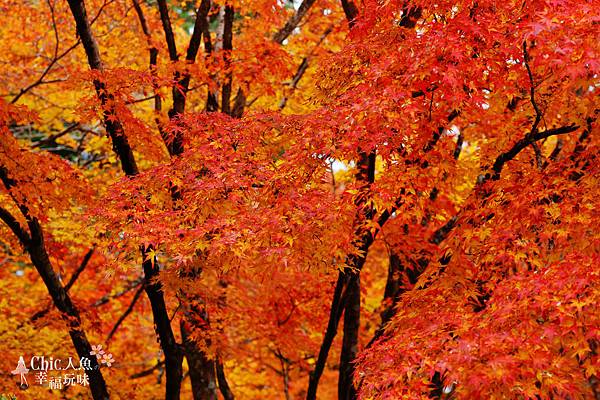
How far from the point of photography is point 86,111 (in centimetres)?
747

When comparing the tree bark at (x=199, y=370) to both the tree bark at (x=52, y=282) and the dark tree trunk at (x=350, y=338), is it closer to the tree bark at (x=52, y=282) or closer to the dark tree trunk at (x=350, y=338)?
the tree bark at (x=52, y=282)

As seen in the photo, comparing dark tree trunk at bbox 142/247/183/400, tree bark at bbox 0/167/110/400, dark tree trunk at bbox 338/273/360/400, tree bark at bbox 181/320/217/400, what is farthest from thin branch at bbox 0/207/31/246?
dark tree trunk at bbox 338/273/360/400

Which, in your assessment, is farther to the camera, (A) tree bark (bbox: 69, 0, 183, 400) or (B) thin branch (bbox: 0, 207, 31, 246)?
(B) thin branch (bbox: 0, 207, 31, 246)

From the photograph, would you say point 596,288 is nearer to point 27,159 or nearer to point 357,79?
point 357,79

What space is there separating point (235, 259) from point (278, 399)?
9835 mm

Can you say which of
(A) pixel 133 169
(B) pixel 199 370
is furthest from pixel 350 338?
(A) pixel 133 169

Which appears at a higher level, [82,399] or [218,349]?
[82,399]

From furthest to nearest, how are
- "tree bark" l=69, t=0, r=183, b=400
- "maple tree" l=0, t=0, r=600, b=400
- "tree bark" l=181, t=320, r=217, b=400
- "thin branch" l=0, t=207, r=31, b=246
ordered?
"tree bark" l=181, t=320, r=217, b=400
"thin branch" l=0, t=207, r=31, b=246
"tree bark" l=69, t=0, r=183, b=400
"maple tree" l=0, t=0, r=600, b=400

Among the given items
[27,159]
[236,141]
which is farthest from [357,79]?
[27,159]

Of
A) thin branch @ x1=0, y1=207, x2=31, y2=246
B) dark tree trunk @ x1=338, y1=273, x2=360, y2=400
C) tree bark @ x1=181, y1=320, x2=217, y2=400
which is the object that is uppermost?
thin branch @ x1=0, y1=207, x2=31, y2=246

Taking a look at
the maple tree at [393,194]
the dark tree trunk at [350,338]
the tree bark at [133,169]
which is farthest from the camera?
the dark tree trunk at [350,338]

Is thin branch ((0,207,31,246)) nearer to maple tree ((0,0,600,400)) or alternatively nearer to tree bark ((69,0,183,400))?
maple tree ((0,0,600,400))

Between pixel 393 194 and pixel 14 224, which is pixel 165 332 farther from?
pixel 393 194

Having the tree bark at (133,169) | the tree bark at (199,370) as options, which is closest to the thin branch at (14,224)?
the tree bark at (133,169)
